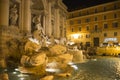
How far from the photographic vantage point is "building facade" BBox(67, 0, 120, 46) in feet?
172

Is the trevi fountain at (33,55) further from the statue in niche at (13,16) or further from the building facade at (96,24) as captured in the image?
the building facade at (96,24)

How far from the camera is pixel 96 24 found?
56594 millimetres

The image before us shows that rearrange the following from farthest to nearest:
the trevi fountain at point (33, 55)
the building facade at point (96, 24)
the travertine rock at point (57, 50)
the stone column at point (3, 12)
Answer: the building facade at point (96, 24)
the stone column at point (3, 12)
the travertine rock at point (57, 50)
the trevi fountain at point (33, 55)

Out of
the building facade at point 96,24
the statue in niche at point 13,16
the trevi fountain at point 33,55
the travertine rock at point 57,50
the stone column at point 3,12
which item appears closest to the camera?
the trevi fountain at point 33,55

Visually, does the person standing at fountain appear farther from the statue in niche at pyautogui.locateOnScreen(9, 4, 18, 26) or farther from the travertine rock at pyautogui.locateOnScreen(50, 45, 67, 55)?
the travertine rock at pyautogui.locateOnScreen(50, 45, 67, 55)

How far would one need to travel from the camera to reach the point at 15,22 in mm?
20469

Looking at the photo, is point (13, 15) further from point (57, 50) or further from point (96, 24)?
point (96, 24)

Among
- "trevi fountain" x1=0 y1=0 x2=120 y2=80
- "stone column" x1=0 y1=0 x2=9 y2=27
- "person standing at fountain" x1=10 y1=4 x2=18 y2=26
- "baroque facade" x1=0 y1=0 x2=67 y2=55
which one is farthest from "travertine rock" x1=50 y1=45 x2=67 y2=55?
"person standing at fountain" x1=10 y1=4 x2=18 y2=26

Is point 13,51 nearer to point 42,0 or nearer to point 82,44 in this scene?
point 42,0

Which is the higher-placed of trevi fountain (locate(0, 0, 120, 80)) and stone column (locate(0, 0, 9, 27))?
stone column (locate(0, 0, 9, 27))

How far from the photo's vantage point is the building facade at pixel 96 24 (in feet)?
172

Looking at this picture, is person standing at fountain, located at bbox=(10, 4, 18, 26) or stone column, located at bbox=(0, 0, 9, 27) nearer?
stone column, located at bbox=(0, 0, 9, 27)

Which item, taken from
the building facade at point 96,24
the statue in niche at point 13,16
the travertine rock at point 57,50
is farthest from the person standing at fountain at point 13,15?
the building facade at point 96,24

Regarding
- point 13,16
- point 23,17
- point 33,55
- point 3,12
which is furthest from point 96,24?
point 33,55
